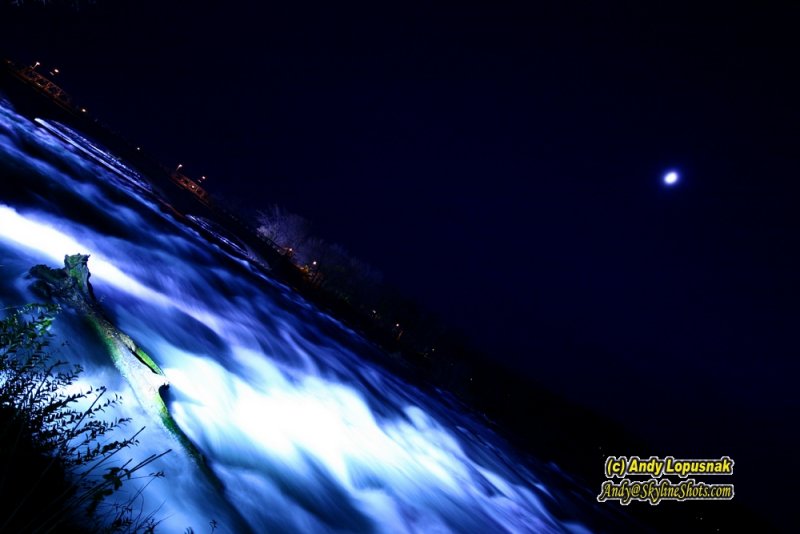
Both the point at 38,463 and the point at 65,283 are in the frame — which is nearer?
the point at 38,463

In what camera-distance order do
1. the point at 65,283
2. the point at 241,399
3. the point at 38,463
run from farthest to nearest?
the point at 241,399, the point at 65,283, the point at 38,463

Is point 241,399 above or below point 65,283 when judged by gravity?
below

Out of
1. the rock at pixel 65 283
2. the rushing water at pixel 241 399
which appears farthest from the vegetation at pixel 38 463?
the rock at pixel 65 283

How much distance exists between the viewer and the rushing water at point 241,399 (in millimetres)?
6219

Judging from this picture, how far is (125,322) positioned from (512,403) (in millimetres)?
78837

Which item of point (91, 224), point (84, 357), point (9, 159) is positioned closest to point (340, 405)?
point (84, 357)

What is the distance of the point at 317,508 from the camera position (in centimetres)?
787

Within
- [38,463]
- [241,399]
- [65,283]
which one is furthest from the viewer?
[241,399]

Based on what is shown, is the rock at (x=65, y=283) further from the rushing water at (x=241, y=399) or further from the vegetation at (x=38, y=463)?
the vegetation at (x=38, y=463)

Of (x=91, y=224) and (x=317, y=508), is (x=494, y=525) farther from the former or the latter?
(x=91, y=224)

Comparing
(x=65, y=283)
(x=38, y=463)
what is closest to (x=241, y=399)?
(x=65, y=283)

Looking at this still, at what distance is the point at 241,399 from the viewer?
957 centimetres

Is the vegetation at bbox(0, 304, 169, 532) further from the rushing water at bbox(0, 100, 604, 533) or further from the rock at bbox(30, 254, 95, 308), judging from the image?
the rock at bbox(30, 254, 95, 308)

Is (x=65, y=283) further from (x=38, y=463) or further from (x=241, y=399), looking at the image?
(x=38, y=463)
